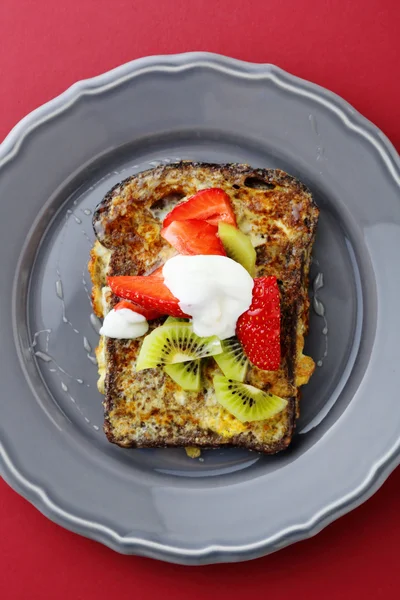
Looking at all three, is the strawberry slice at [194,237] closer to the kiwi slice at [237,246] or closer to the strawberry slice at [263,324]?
the kiwi slice at [237,246]

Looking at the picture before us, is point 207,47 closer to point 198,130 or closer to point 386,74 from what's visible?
point 198,130

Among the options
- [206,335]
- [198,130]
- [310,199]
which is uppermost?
[198,130]

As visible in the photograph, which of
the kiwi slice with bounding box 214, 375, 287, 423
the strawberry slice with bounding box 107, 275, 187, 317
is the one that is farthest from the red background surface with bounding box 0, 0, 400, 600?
the strawberry slice with bounding box 107, 275, 187, 317

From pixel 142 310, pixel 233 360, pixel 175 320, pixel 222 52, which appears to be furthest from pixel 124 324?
pixel 222 52

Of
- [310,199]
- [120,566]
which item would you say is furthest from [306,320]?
[120,566]

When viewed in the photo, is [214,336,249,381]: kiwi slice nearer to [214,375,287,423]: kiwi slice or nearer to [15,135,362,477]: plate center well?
[214,375,287,423]: kiwi slice

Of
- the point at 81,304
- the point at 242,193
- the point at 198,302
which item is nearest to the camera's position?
the point at 198,302

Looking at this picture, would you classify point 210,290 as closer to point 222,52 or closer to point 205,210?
point 205,210
